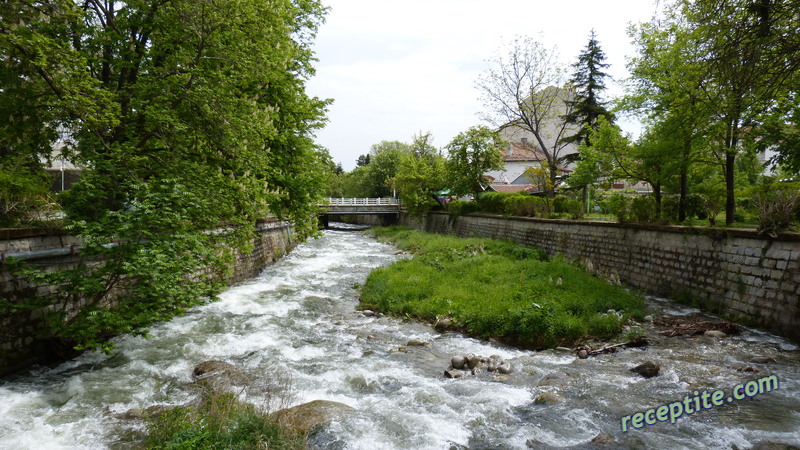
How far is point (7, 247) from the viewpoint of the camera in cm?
658

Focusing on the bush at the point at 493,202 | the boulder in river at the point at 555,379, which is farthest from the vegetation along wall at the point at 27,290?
the bush at the point at 493,202

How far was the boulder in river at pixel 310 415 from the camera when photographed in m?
5.14

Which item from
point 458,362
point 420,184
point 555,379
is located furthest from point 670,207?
point 420,184

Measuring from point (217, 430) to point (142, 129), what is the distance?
21.7ft

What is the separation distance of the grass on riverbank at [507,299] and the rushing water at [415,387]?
65cm

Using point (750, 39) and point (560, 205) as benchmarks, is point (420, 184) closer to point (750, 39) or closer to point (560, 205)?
point (560, 205)

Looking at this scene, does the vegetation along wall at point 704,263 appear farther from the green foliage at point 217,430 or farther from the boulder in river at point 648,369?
the green foliage at point 217,430

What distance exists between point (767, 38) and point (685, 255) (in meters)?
7.72

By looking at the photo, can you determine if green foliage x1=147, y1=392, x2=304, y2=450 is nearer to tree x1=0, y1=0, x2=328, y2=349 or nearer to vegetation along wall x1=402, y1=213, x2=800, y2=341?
tree x1=0, y1=0, x2=328, y2=349

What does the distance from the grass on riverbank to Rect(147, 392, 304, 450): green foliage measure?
556cm

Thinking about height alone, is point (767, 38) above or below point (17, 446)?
above

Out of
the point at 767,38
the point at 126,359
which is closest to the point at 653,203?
the point at 767,38

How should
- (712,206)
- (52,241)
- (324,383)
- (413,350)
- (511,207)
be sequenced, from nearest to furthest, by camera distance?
(324,383)
(52,241)
(413,350)
(712,206)
(511,207)

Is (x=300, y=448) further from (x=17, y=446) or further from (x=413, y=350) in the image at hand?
(x=413, y=350)
